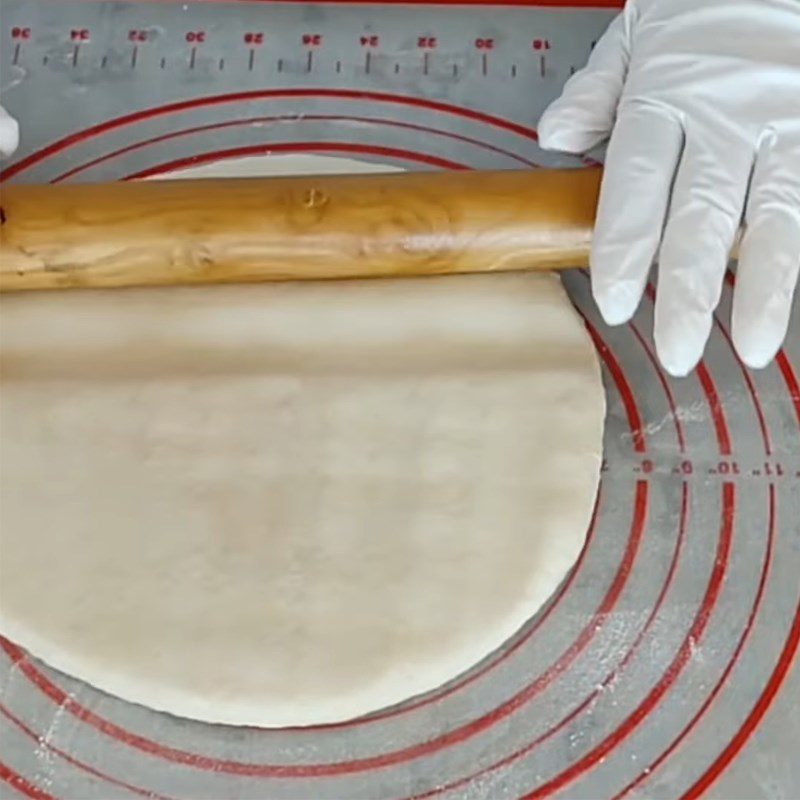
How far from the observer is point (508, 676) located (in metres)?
0.87

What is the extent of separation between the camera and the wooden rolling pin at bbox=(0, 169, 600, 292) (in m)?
0.96

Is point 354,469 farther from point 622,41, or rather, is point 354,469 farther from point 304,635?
point 622,41

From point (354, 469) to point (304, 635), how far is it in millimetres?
138

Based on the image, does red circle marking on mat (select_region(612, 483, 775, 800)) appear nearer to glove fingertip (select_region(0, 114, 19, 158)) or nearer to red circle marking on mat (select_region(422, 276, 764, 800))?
red circle marking on mat (select_region(422, 276, 764, 800))

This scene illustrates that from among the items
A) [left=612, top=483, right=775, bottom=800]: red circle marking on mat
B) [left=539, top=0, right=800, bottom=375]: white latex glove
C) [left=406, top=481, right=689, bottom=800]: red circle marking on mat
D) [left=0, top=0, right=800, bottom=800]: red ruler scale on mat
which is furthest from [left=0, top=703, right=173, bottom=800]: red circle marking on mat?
[left=539, top=0, right=800, bottom=375]: white latex glove

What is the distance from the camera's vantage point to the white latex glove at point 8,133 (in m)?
1.08

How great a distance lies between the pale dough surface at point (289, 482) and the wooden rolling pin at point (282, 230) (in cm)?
4

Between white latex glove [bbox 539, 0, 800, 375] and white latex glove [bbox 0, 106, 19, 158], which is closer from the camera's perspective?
white latex glove [bbox 539, 0, 800, 375]

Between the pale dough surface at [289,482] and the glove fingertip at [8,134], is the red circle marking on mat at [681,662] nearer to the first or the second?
the pale dough surface at [289,482]

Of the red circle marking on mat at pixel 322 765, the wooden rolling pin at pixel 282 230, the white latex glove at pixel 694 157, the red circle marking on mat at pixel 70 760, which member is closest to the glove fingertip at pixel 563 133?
the white latex glove at pixel 694 157

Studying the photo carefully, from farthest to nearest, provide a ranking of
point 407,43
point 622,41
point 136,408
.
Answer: point 407,43
point 622,41
point 136,408

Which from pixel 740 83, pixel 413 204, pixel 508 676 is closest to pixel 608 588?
pixel 508 676

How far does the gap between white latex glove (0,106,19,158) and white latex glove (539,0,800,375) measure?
1.60 ft

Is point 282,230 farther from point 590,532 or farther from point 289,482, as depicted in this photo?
point 590,532
